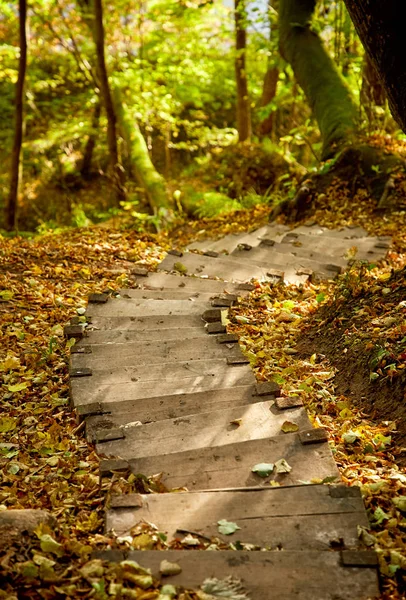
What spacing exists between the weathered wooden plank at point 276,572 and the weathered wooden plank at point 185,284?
3.84 metres

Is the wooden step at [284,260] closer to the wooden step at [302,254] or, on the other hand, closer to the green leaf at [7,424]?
the wooden step at [302,254]

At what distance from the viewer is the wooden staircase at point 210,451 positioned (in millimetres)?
2371

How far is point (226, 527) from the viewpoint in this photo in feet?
8.57

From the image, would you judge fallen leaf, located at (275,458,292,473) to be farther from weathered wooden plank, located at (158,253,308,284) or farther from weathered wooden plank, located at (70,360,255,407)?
weathered wooden plank, located at (158,253,308,284)

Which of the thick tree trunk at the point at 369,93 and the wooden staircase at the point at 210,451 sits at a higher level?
the thick tree trunk at the point at 369,93

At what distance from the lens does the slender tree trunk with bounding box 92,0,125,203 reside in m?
9.80

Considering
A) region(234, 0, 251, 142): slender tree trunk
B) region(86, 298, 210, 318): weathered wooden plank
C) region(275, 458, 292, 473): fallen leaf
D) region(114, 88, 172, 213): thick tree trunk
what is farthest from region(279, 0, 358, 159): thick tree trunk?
region(275, 458, 292, 473): fallen leaf

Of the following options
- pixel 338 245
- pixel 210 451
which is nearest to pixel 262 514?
pixel 210 451

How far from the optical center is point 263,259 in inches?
277

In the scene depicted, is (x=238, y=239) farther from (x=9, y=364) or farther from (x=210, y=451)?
(x=210, y=451)

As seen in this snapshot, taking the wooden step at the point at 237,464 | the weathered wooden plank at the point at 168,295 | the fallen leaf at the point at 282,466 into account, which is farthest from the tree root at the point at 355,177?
the fallen leaf at the point at 282,466

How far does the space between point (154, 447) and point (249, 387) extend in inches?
34.4

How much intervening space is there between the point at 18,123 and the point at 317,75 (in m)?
5.68

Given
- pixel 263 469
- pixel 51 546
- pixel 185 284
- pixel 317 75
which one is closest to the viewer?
pixel 51 546
